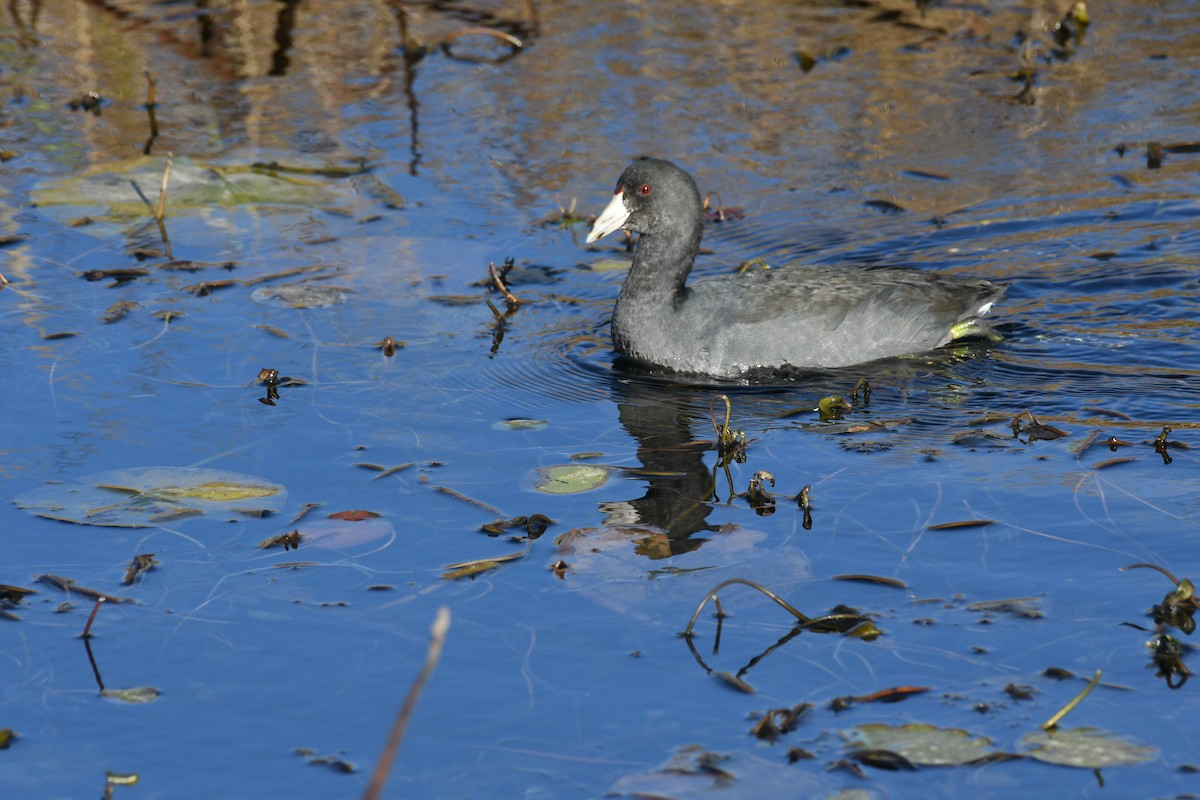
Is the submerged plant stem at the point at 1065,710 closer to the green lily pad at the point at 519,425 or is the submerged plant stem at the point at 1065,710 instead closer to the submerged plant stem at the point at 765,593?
the submerged plant stem at the point at 765,593

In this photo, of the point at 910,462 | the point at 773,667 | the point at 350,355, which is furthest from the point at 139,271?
the point at 773,667

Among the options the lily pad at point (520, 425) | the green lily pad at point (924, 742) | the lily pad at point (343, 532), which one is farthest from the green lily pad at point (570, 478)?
the green lily pad at point (924, 742)

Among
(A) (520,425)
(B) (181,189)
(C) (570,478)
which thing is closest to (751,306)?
(A) (520,425)

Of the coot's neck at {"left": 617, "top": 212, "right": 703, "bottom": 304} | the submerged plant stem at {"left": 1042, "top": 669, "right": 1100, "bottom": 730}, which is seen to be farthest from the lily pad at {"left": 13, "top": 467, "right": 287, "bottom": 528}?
the submerged plant stem at {"left": 1042, "top": 669, "right": 1100, "bottom": 730}

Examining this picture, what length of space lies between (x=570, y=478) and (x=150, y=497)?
1440mm

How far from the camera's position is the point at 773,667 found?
3.98 m

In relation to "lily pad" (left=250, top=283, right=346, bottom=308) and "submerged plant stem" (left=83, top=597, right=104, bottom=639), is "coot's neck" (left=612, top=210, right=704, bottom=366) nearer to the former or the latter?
"lily pad" (left=250, top=283, right=346, bottom=308)

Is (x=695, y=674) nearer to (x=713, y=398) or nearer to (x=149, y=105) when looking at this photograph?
(x=713, y=398)

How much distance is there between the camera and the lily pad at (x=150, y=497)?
4.90m

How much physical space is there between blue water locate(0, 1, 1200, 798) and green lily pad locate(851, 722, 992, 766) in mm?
62

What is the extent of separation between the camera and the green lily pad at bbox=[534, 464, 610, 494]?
5129 millimetres

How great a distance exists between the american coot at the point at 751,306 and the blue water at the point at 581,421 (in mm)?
182

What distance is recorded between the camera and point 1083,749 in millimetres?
3523

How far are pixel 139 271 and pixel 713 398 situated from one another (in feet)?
10.4
